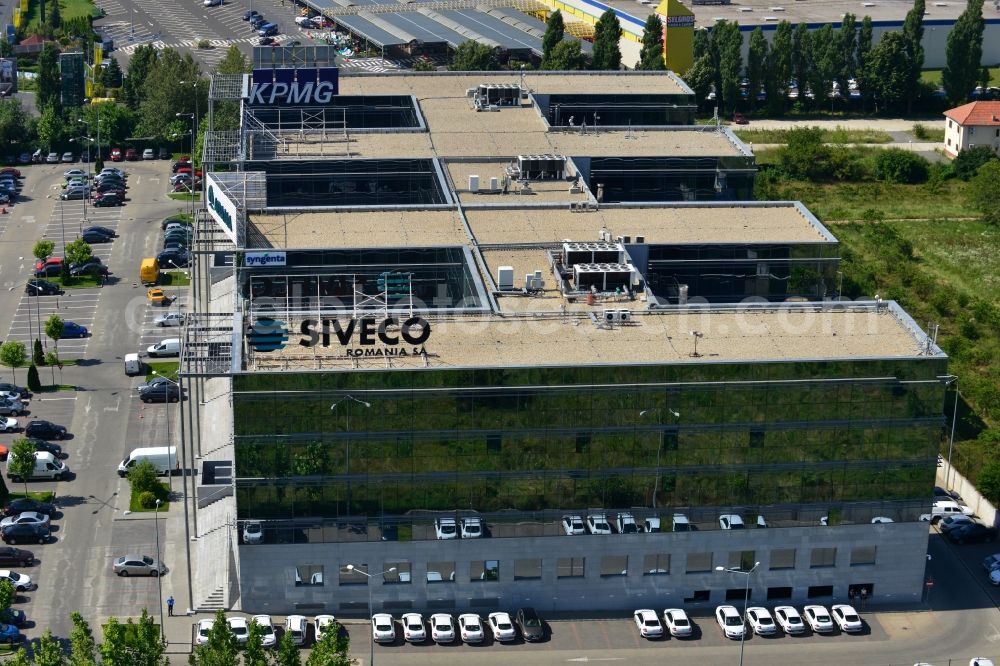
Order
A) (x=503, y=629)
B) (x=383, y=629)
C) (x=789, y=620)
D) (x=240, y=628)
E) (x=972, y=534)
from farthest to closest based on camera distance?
(x=972, y=534) → (x=789, y=620) → (x=503, y=629) → (x=383, y=629) → (x=240, y=628)

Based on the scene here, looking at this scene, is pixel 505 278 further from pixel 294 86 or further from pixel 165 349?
pixel 294 86

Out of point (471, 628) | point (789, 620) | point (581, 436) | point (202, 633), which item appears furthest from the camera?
point (789, 620)

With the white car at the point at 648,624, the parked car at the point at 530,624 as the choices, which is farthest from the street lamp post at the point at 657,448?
the parked car at the point at 530,624

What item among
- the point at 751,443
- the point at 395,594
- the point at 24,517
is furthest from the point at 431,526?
the point at 24,517

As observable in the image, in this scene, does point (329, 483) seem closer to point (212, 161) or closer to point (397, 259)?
point (397, 259)

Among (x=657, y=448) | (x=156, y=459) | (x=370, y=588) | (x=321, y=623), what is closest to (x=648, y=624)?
(x=657, y=448)

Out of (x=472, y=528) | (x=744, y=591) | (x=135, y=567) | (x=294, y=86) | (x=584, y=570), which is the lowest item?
(x=744, y=591)

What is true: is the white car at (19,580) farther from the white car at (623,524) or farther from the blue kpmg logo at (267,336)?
the white car at (623,524)
